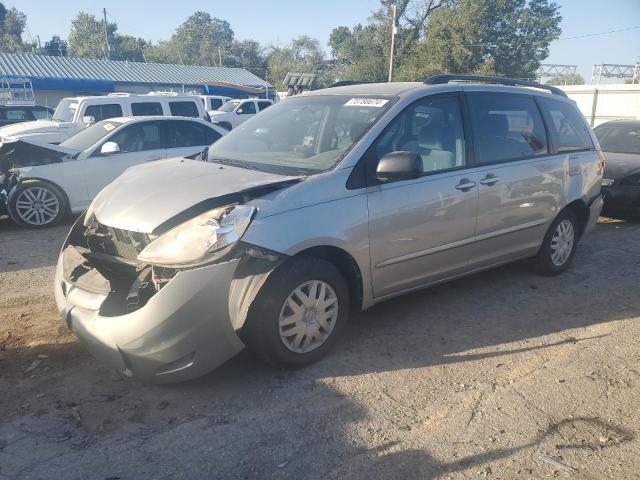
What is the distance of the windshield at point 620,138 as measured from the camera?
8.88 meters

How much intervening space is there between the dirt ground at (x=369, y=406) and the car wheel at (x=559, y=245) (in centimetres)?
83

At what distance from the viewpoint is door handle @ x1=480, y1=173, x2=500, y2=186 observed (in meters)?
4.37

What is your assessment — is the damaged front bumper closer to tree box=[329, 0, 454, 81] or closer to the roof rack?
the roof rack

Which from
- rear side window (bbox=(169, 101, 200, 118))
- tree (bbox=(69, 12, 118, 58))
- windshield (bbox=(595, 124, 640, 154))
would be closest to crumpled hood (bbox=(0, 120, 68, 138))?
rear side window (bbox=(169, 101, 200, 118))

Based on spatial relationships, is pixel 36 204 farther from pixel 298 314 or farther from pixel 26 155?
pixel 298 314

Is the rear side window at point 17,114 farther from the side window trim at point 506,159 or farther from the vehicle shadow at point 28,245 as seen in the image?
the side window trim at point 506,159

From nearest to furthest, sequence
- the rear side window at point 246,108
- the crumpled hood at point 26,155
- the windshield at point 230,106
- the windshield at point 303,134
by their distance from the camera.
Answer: the windshield at point 303,134 < the crumpled hood at point 26,155 < the rear side window at point 246,108 < the windshield at point 230,106

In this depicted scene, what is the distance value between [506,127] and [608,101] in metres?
17.6

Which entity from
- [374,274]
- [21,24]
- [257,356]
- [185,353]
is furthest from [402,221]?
[21,24]

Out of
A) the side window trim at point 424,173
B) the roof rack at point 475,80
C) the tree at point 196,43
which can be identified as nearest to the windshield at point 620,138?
the roof rack at point 475,80

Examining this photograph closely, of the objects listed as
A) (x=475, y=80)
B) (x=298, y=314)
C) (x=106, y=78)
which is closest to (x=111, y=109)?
(x=475, y=80)

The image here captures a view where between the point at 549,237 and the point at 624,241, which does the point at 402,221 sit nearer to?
the point at 549,237

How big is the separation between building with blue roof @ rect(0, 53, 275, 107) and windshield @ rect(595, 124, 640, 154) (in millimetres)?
30349

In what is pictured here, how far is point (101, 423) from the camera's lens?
293cm
